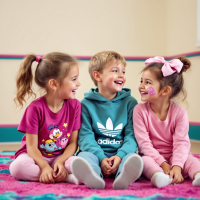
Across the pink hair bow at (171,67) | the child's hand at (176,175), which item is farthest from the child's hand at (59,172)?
the pink hair bow at (171,67)

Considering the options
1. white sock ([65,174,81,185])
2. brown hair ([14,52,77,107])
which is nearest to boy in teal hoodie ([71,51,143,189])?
white sock ([65,174,81,185])

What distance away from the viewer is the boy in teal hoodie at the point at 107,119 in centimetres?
128

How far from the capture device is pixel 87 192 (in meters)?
0.98

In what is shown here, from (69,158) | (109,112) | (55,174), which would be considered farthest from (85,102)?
(55,174)

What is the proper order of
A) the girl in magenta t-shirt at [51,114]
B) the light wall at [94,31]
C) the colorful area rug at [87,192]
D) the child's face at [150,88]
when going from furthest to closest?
the light wall at [94,31]
the child's face at [150,88]
the girl in magenta t-shirt at [51,114]
the colorful area rug at [87,192]

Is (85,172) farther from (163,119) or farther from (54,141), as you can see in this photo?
(163,119)

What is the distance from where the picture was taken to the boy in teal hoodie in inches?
50.3

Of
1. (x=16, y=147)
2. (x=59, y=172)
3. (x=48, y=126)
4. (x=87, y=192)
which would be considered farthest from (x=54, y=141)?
(x=16, y=147)

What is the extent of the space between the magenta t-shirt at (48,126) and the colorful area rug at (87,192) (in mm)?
230

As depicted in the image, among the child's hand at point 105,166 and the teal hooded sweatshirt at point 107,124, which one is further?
the teal hooded sweatshirt at point 107,124

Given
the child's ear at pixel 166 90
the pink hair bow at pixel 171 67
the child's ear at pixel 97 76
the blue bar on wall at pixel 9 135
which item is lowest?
the blue bar on wall at pixel 9 135

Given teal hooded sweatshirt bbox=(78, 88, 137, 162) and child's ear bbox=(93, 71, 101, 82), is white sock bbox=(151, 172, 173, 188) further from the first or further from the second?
child's ear bbox=(93, 71, 101, 82)

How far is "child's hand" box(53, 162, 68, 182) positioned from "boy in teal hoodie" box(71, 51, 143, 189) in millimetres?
114

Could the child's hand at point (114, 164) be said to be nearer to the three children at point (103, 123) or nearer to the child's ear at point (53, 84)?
the three children at point (103, 123)
